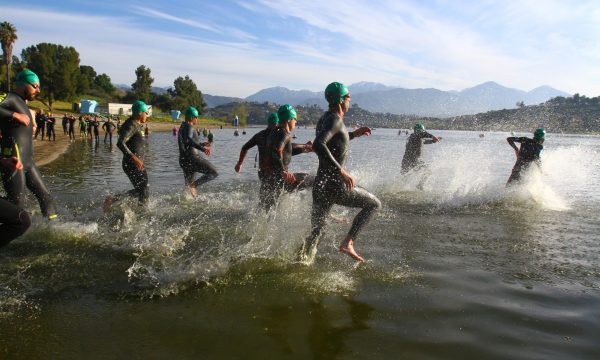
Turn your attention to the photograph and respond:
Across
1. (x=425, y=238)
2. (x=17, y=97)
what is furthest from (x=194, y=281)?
(x=425, y=238)

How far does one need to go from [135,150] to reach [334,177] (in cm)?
454

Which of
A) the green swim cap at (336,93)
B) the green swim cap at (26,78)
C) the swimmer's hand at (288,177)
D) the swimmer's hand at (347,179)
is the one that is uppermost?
the green swim cap at (336,93)

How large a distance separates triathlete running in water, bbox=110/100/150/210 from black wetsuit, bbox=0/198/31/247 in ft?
9.87

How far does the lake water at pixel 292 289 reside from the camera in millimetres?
3486

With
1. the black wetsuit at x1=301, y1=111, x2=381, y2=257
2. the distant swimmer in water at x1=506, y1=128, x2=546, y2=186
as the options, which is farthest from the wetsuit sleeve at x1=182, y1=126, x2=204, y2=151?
the distant swimmer in water at x1=506, y1=128, x2=546, y2=186

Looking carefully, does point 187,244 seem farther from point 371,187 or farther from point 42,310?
point 371,187

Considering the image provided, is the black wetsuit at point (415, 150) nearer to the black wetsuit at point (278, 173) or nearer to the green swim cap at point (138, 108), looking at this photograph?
the black wetsuit at point (278, 173)

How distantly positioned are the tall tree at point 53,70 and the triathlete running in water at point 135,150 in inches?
2910

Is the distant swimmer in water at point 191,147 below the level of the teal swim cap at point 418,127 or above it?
below

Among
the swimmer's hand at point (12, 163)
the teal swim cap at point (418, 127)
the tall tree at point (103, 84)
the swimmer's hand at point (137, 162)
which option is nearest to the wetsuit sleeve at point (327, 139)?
the swimmer's hand at point (12, 163)

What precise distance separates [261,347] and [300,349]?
1.06 feet

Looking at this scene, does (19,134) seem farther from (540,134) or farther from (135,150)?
(540,134)

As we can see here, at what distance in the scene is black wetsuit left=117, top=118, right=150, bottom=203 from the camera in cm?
751

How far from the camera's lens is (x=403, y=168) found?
12.6 metres
